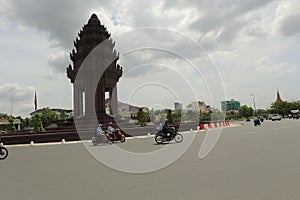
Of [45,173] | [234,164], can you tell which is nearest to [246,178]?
[234,164]

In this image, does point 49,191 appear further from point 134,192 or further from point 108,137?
point 108,137

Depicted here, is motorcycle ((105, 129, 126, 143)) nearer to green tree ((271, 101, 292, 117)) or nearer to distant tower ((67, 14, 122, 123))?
distant tower ((67, 14, 122, 123))

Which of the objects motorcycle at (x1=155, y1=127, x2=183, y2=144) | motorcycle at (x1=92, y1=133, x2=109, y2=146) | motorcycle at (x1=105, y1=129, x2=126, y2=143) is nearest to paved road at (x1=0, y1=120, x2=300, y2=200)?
motorcycle at (x1=155, y1=127, x2=183, y2=144)

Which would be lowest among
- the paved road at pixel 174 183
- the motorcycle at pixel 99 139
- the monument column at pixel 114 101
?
the paved road at pixel 174 183

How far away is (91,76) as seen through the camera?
2945cm

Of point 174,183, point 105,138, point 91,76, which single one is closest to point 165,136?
point 105,138

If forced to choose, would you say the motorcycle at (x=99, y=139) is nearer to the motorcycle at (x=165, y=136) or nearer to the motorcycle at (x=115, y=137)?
the motorcycle at (x=115, y=137)

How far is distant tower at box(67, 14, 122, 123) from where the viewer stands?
96.6ft

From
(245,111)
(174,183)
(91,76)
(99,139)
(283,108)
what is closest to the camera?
(174,183)

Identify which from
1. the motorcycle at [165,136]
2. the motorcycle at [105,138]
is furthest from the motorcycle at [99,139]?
the motorcycle at [165,136]

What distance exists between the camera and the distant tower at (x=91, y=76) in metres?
29.5

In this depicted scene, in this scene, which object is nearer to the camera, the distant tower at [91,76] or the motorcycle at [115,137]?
the motorcycle at [115,137]

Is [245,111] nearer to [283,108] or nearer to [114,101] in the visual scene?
[283,108]

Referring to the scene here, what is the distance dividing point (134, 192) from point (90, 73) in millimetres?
25873
